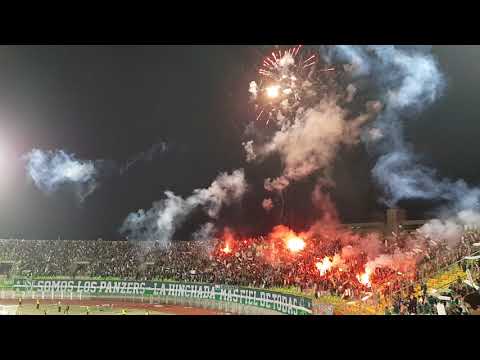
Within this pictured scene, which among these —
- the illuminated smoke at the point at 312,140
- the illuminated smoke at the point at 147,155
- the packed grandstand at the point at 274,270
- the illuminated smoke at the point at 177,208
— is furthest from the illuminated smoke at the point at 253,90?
the packed grandstand at the point at 274,270

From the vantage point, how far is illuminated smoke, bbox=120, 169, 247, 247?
22.6ft

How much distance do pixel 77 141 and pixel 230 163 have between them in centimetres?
242

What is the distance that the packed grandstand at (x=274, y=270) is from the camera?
6336 mm

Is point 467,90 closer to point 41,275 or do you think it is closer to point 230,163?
point 230,163

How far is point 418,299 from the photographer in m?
6.34

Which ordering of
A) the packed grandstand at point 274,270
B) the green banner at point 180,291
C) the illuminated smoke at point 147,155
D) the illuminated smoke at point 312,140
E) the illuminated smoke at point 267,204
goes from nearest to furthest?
the packed grandstand at point 274,270
the green banner at point 180,291
the illuminated smoke at point 312,140
the illuminated smoke at point 267,204
the illuminated smoke at point 147,155

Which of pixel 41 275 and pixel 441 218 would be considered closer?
pixel 441 218

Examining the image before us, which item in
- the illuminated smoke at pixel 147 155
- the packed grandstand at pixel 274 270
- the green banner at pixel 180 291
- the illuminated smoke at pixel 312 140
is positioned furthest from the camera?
the illuminated smoke at pixel 147 155

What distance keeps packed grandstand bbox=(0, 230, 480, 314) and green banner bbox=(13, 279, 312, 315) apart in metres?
0.09

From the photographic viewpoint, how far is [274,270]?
6797 millimetres

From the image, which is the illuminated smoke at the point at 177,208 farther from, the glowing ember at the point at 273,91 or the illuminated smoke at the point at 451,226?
the illuminated smoke at the point at 451,226

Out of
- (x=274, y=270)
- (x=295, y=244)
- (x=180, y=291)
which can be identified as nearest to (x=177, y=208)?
(x=180, y=291)

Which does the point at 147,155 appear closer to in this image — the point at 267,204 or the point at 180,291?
the point at 267,204
